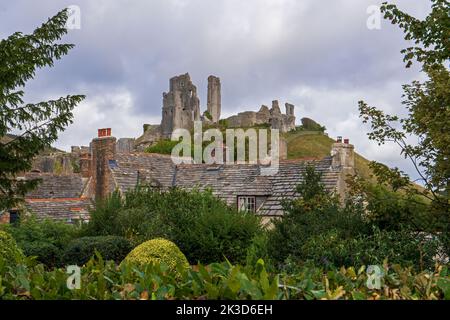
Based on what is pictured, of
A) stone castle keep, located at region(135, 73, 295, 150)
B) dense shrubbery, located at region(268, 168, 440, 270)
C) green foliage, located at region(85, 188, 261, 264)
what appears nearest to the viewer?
dense shrubbery, located at region(268, 168, 440, 270)

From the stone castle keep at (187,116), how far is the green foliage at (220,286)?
324ft

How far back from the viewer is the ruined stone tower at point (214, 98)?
116688mm

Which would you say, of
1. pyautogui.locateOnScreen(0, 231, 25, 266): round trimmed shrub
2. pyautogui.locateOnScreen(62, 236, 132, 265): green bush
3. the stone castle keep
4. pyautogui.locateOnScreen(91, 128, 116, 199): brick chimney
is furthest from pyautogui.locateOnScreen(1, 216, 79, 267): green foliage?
the stone castle keep

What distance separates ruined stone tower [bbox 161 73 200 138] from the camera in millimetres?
106750

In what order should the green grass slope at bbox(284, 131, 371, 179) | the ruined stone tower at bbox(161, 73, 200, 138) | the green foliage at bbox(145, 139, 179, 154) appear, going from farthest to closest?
the ruined stone tower at bbox(161, 73, 200, 138) < the green grass slope at bbox(284, 131, 371, 179) < the green foliage at bbox(145, 139, 179, 154)

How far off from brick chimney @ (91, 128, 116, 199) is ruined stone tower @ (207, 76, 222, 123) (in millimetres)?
85832

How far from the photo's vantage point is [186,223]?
2006 cm

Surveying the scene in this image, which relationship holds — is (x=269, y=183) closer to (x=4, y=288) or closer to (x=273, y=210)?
(x=273, y=210)

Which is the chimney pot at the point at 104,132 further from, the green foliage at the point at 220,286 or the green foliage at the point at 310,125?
the green foliage at the point at 310,125

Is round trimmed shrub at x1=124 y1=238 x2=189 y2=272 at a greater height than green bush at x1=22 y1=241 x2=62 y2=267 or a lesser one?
greater

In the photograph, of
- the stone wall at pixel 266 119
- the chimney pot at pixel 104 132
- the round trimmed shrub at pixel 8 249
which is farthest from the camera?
the stone wall at pixel 266 119

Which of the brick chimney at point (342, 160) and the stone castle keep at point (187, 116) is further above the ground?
the stone castle keep at point (187, 116)

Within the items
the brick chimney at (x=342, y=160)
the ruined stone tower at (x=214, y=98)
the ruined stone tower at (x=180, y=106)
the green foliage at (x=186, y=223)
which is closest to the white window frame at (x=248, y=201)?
the brick chimney at (x=342, y=160)

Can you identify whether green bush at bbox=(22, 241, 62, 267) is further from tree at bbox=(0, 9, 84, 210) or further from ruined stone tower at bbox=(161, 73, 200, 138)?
ruined stone tower at bbox=(161, 73, 200, 138)
